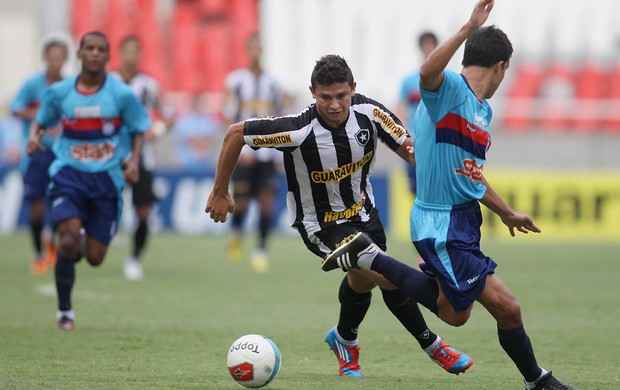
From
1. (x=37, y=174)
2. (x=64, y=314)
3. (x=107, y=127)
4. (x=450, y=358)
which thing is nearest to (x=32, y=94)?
(x=37, y=174)

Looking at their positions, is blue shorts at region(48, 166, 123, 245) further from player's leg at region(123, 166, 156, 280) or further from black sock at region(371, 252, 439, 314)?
player's leg at region(123, 166, 156, 280)

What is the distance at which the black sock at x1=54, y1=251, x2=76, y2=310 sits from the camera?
888cm

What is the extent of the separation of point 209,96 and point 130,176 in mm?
15836

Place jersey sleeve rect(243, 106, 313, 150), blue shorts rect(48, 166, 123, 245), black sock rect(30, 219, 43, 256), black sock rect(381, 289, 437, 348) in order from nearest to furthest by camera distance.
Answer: jersey sleeve rect(243, 106, 313, 150), black sock rect(381, 289, 437, 348), blue shorts rect(48, 166, 123, 245), black sock rect(30, 219, 43, 256)

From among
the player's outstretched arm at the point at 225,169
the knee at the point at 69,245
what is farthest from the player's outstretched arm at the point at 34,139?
the player's outstretched arm at the point at 225,169

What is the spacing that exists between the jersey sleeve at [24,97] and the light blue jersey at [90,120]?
339 cm

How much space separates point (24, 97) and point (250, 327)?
4.69m

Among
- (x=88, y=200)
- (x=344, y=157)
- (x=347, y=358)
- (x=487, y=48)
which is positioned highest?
(x=487, y=48)

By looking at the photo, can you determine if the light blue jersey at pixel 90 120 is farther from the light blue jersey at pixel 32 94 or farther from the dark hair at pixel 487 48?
the dark hair at pixel 487 48

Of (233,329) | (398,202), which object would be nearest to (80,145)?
(233,329)

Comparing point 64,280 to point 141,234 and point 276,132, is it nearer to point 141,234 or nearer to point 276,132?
point 276,132

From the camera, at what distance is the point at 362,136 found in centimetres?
691

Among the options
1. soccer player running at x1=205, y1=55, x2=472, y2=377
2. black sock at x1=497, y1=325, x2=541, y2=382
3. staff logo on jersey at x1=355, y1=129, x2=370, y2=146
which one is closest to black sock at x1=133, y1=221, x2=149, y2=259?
soccer player running at x1=205, y1=55, x2=472, y2=377

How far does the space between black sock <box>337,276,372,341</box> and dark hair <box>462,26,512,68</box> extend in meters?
1.70
